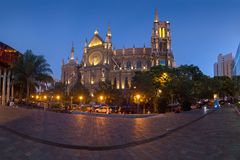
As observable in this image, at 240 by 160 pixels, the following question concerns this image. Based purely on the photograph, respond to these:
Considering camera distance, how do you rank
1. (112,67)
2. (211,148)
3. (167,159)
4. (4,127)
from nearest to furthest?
(167,159), (211,148), (4,127), (112,67)

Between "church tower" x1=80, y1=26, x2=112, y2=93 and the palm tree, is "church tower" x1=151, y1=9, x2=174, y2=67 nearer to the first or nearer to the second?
"church tower" x1=80, y1=26, x2=112, y2=93

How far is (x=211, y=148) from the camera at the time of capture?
727 cm

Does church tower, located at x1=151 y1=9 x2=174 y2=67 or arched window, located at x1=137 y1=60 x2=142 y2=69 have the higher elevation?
church tower, located at x1=151 y1=9 x2=174 y2=67

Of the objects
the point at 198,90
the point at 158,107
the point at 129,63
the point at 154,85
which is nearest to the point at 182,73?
the point at 198,90

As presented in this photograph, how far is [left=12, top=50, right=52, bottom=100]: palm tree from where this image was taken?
35156mm

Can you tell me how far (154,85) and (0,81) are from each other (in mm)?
31856

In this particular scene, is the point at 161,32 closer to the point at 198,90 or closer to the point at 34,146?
the point at 198,90

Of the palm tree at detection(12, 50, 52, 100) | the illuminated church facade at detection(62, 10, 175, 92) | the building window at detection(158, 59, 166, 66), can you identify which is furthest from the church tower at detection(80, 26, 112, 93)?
the palm tree at detection(12, 50, 52, 100)

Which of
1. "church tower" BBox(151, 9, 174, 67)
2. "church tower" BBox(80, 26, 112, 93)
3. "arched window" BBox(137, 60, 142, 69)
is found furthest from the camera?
"arched window" BBox(137, 60, 142, 69)

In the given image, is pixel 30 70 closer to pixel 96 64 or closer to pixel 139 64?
pixel 96 64

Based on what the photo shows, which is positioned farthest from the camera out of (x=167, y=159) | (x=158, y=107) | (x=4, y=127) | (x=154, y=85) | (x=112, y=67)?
(x=112, y=67)

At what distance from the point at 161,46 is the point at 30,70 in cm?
7390

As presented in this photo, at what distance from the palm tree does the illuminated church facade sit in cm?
5447

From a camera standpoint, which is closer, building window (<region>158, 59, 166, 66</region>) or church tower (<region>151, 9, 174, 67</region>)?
building window (<region>158, 59, 166, 66</region>)
